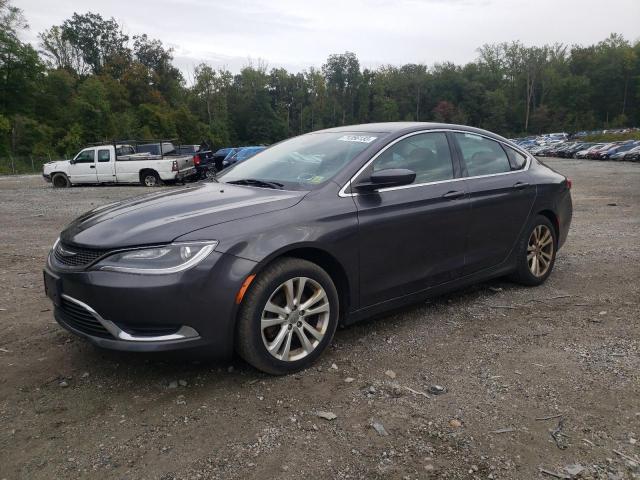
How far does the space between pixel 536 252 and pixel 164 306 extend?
366 centimetres

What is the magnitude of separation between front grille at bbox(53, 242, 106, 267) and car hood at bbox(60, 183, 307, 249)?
0.12 ft

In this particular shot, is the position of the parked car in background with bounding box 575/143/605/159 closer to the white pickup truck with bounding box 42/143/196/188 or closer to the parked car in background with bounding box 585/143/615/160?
the parked car in background with bounding box 585/143/615/160

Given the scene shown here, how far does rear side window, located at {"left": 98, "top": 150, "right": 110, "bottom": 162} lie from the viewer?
1952 centimetres

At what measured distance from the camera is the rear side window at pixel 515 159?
16.1 feet

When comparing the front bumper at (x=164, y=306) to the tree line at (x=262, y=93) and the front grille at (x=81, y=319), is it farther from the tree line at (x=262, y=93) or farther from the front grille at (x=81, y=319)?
the tree line at (x=262, y=93)

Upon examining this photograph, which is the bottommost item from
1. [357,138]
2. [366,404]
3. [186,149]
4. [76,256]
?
[366,404]

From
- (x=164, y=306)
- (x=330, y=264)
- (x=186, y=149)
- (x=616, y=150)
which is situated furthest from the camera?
(x=616, y=150)

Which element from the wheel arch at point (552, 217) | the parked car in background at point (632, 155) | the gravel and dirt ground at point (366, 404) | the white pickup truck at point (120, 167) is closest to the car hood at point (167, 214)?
the gravel and dirt ground at point (366, 404)

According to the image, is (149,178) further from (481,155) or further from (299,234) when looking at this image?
(299,234)

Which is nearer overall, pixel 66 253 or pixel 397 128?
pixel 66 253

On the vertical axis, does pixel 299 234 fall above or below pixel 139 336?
above

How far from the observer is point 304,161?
4016mm

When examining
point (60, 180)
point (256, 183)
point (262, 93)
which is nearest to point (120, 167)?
Result: point (60, 180)

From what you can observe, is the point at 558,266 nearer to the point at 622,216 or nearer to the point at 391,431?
the point at 391,431
